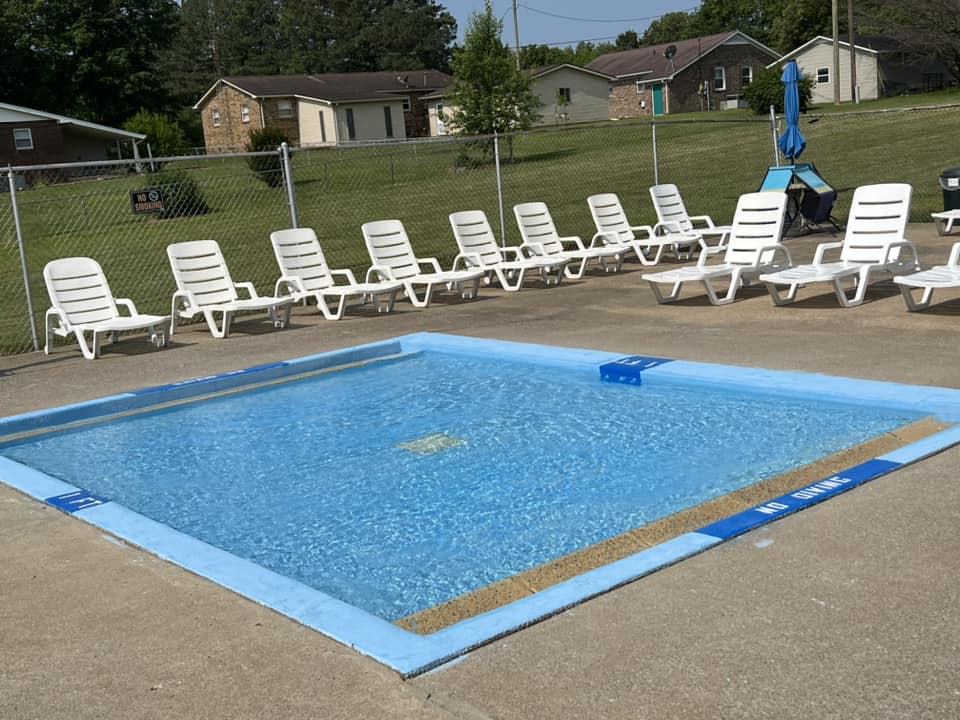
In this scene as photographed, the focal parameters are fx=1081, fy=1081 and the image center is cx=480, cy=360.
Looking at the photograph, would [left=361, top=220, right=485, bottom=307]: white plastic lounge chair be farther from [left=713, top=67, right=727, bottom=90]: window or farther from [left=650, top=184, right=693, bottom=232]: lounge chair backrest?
[left=713, top=67, right=727, bottom=90]: window

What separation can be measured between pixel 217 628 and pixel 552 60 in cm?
8321

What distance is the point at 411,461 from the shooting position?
279 inches

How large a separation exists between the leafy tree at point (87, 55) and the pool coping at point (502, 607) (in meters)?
54.7

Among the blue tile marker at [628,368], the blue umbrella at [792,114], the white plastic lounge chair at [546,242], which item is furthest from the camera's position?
the blue umbrella at [792,114]

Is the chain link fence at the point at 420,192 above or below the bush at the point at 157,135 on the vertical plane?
below

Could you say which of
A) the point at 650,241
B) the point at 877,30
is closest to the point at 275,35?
the point at 877,30

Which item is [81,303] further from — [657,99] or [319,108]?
[657,99]

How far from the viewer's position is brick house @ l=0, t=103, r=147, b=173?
42062 mm

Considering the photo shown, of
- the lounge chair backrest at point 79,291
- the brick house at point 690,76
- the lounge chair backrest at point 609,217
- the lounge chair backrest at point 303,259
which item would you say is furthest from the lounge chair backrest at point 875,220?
the brick house at point 690,76

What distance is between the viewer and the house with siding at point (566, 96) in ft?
182

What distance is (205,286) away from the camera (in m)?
11.8

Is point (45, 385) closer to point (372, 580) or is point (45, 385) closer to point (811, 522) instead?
point (372, 580)

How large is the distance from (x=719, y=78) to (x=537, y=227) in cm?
4493

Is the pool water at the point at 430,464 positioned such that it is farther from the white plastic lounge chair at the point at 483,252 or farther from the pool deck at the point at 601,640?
the white plastic lounge chair at the point at 483,252
